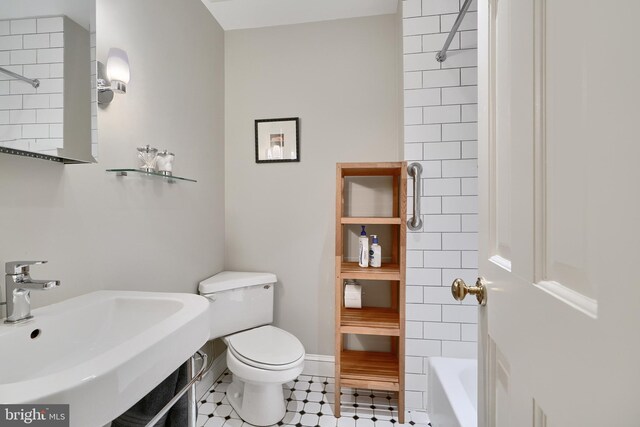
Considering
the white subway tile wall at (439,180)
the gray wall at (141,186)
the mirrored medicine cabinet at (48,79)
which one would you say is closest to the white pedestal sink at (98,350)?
the gray wall at (141,186)

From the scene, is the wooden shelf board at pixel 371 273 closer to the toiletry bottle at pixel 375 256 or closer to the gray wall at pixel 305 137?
the toiletry bottle at pixel 375 256

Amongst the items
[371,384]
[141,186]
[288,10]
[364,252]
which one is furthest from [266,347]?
[288,10]

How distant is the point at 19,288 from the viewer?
779 millimetres

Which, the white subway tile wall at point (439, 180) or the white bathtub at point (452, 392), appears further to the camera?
the white subway tile wall at point (439, 180)

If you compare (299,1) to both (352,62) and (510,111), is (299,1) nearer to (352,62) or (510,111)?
(352,62)

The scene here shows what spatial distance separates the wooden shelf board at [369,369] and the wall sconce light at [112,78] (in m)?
1.82

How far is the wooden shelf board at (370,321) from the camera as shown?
5.33ft

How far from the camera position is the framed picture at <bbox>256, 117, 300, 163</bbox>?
6.82 ft

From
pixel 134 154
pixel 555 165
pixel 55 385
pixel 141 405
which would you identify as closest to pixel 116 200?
pixel 134 154

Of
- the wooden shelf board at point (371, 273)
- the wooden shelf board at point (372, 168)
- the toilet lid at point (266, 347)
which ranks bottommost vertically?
the toilet lid at point (266, 347)

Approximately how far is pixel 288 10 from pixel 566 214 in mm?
2184

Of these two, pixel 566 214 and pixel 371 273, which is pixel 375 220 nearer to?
pixel 371 273

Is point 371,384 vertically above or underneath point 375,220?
underneath

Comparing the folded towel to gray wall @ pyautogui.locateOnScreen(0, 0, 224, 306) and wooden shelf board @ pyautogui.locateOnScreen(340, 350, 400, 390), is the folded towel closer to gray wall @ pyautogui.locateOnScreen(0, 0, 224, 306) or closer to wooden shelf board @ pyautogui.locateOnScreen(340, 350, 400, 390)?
gray wall @ pyautogui.locateOnScreen(0, 0, 224, 306)
